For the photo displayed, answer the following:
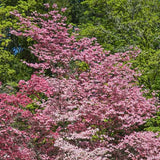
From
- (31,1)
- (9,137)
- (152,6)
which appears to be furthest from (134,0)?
(9,137)

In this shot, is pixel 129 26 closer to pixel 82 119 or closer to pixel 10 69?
pixel 82 119

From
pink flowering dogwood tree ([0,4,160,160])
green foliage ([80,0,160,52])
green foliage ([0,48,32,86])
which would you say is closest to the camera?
pink flowering dogwood tree ([0,4,160,160])

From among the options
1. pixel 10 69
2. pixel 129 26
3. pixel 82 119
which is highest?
pixel 129 26

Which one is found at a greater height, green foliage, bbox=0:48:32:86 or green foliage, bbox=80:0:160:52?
green foliage, bbox=80:0:160:52

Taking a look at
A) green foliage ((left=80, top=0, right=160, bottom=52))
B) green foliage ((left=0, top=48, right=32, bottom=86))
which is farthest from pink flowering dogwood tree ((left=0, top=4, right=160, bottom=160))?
green foliage ((left=0, top=48, right=32, bottom=86))

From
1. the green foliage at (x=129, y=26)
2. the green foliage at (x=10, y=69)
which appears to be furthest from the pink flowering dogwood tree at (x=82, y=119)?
the green foliage at (x=10, y=69)

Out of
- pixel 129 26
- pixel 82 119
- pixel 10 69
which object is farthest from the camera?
pixel 10 69

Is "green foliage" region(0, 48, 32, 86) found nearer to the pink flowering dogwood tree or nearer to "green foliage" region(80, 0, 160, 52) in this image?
"green foliage" region(80, 0, 160, 52)

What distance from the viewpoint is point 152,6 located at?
15023mm

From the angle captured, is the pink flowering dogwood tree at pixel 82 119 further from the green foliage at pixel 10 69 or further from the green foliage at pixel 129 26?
the green foliage at pixel 10 69

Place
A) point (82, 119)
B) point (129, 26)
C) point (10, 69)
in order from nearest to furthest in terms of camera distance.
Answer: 1. point (82, 119)
2. point (129, 26)
3. point (10, 69)

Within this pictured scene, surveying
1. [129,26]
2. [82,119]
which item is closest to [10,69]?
[129,26]

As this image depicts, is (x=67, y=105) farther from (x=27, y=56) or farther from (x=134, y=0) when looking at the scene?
(x=27, y=56)

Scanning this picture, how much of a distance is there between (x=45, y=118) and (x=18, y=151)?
1.14 m
